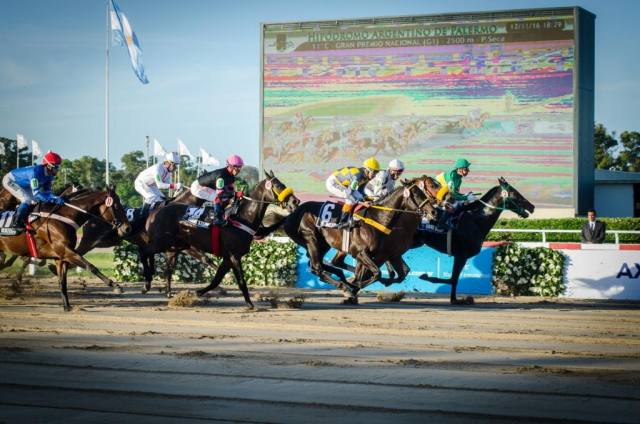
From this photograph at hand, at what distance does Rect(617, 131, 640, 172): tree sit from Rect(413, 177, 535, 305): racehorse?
180 ft

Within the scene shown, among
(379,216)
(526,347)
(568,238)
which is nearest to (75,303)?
(379,216)

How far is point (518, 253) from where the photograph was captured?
16906 millimetres

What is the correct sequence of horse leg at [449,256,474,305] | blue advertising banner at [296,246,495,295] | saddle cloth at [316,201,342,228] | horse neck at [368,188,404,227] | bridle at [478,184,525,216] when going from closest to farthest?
horse neck at [368,188,404,227]
saddle cloth at [316,201,342,228]
horse leg at [449,256,474,305]
bridle at [478,184,525,216]
blue advertising banner at [296,246,495,295]

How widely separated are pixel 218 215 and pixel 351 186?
2425 mm

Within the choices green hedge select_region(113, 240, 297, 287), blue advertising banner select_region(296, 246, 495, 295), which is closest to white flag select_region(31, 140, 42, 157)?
green hedge select_region(113, 240, 297, 287)

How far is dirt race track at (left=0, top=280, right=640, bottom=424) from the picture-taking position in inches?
241

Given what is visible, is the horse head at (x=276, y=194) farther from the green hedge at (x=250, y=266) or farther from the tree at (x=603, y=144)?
the tree at (x=603, y=144)

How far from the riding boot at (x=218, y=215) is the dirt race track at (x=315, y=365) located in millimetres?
1338

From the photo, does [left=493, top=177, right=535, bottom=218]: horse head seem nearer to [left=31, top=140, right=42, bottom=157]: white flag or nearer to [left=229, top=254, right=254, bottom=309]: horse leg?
[left=229, top=254, right=254, bottom=309]: horse leg

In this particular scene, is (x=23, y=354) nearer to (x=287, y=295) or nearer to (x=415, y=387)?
(x=415, y=387)

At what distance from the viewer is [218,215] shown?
13156 millimetres

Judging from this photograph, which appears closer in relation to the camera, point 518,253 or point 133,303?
point 133,303

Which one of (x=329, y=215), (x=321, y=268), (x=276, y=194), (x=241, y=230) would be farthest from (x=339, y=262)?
(x=241, y=230)

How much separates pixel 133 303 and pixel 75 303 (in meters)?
0.92
